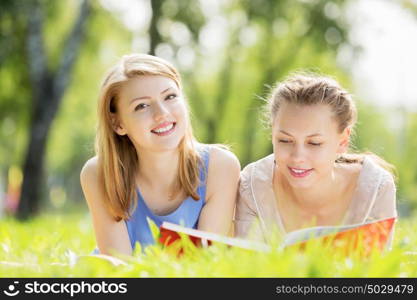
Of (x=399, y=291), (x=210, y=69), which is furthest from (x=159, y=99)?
(x=210, y=69)

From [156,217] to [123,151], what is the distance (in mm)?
483

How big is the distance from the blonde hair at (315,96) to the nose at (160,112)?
637 mm

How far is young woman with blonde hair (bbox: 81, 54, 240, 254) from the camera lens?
3691mm

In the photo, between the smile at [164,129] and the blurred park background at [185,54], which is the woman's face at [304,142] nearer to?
the smile at [164,129]

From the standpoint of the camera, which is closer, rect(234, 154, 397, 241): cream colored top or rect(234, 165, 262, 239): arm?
rect(234, 154, 397, 241): cream colored top

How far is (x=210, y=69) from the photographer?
25078mm

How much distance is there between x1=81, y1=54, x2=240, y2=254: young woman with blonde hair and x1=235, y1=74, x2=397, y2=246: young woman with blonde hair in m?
0.19

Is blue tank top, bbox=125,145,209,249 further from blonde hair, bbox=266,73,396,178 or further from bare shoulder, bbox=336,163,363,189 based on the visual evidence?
bare shoulder, bbox=336,163,363,189

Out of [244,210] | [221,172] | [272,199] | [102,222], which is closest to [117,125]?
[102,222]

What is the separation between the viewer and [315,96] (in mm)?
3598

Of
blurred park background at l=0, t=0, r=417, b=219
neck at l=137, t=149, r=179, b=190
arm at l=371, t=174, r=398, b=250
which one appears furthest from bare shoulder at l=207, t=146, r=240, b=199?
blurred park background at l=0, t=0, r=417, b=219

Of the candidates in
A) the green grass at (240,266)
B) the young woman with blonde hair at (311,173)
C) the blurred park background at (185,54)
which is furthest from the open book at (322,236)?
the blurred park background at (185,54)

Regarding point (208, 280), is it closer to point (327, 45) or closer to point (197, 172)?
point (197, 172)

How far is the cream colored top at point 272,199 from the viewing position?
12.1ft
